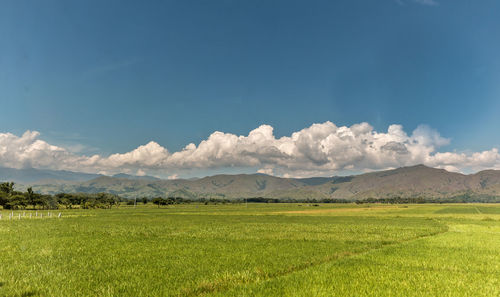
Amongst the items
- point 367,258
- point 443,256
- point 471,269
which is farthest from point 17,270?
point 443,256

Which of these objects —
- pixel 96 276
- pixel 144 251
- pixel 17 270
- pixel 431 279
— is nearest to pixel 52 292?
pixel 96 276

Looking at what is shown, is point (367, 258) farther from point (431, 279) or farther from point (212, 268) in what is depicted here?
point (212, 268)

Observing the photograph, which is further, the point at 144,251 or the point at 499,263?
the point at 144,251

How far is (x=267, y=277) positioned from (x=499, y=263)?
58.6 feet

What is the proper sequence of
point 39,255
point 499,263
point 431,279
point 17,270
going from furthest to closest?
point 39,255 < point 499,263 < point 17,270 < point 431,279

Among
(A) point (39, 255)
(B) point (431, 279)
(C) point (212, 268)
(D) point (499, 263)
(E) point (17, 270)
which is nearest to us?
(B) point (431, 279)

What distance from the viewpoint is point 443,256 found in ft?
84.5

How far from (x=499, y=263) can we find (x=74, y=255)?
1285 inches

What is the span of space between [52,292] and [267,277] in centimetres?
1116

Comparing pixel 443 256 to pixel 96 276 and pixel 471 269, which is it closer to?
pixel 471 269

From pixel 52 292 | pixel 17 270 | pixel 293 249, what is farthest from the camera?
pixel 293 249

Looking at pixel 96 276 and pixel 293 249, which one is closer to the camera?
pixel 96 276

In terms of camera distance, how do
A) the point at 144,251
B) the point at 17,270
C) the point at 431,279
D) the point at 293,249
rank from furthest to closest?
the point at 293,249, the point at 144,251, the point at 17,270, the point at 431,279

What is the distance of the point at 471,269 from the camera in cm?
2080
